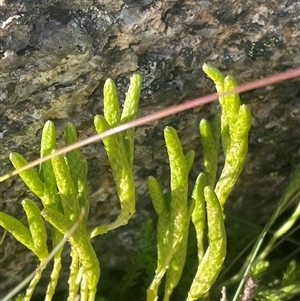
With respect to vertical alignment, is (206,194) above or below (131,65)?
below

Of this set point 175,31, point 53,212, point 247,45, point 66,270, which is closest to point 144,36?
point 175,31

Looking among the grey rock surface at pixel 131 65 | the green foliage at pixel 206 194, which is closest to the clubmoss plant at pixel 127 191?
the green foliage at pixel 206 194

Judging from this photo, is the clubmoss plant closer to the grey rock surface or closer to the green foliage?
the green foliage

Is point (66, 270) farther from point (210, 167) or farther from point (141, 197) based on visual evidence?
point (210, 167)

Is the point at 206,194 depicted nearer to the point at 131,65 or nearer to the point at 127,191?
the point at 127,191

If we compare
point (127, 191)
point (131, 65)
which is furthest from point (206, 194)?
point (131, 65)

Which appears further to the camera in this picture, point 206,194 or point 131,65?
point 131,65

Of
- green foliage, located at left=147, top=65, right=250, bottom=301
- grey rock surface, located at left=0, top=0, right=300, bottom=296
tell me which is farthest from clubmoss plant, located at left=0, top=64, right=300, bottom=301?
grey rock surface, located at left=0, top=0, right=300, bottom=296

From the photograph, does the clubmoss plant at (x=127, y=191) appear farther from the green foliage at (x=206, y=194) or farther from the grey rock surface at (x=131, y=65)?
the grey rock surface at (x=131, y=65)
